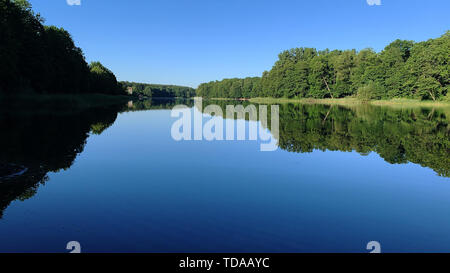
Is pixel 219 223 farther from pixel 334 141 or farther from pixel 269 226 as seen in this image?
pixel 334 141

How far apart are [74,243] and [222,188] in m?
4.05

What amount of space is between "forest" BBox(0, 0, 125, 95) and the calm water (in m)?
31.4

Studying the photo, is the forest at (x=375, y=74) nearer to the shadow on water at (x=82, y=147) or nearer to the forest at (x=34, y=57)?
the shadow on water at (x=82, y=147)

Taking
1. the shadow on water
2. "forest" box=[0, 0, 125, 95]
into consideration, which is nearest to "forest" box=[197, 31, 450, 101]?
the shadow on water

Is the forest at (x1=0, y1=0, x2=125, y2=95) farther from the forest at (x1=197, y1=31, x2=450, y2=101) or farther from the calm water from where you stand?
the forest at (x1=197, y1=31, x2=450, y2=101)

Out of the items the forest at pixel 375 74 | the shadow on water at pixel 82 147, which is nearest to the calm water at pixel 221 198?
the shadow on water at pixel 82 147

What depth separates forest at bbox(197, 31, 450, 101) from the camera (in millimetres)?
63344

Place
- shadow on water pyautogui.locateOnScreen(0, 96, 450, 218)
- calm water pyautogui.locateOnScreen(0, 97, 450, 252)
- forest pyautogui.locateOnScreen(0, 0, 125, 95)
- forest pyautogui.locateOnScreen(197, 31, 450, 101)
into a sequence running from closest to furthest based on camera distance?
calm water pyautogui.locateOnScreen(0, 97, 450, 252) → shadow on water pyautogui.locateOnScreen(0, 96, 450, 218) → forest pyautogui.locateOnScreen(0, 0, 125, 95) → forest pyautogui.locateOnScreen(197, 31, 450, 101)

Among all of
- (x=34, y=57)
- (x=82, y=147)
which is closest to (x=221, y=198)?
(x=82, y=147)

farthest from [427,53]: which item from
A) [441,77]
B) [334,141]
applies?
[334,141]

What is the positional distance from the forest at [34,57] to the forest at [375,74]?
7206cm

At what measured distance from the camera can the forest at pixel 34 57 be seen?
120 feet

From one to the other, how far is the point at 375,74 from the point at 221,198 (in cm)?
8586

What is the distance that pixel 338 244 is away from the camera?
479 cm
